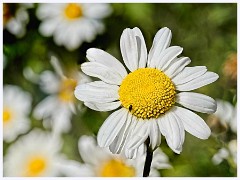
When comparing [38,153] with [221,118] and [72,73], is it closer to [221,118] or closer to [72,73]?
[72,73]

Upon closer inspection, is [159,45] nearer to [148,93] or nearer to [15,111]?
[148,93]

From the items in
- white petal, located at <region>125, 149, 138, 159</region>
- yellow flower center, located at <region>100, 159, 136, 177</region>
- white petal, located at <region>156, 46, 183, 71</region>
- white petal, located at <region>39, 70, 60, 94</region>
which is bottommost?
yellow flower center, located at <region>100, 159, 136, 177</region>

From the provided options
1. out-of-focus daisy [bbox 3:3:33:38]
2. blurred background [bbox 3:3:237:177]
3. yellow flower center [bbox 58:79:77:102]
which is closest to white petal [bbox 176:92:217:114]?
blurred background [bbox 3:3:237:177]

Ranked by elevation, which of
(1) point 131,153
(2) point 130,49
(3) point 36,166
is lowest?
(3) point 36,166

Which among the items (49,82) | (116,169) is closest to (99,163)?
(116,169)

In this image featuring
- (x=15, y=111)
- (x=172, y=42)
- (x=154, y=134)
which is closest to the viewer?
(x=154, y=134)

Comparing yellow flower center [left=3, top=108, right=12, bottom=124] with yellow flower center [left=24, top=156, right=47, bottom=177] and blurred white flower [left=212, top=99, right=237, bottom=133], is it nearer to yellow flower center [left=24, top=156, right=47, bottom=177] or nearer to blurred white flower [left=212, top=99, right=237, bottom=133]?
yellow flower center [left=24, top=156, right=47, bottom=177]
